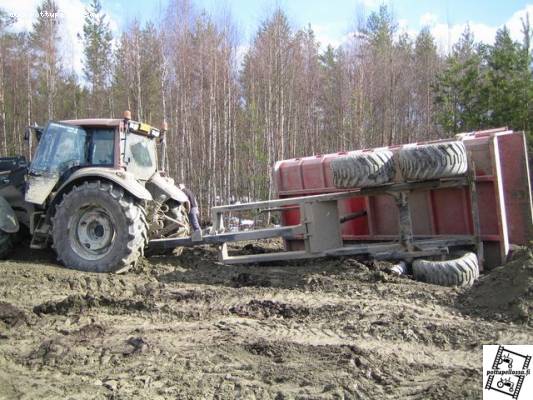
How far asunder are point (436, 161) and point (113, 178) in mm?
4429

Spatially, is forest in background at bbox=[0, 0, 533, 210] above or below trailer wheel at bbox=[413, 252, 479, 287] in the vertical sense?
above

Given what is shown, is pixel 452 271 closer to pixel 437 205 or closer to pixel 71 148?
pixel 437 205

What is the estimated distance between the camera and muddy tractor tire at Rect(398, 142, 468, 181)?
19.4ft

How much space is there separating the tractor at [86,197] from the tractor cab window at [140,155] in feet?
0.05

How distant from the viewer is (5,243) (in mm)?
7453

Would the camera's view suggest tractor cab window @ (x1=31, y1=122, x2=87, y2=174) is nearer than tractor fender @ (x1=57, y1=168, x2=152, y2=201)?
No

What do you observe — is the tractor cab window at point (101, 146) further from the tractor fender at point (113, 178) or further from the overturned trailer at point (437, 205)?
the overturned trailer at point (437, 205)

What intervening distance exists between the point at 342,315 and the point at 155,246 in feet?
12.6

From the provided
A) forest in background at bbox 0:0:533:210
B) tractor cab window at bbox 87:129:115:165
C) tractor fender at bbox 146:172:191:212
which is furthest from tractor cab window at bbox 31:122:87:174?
forest in background at bbox 0:0:533:210

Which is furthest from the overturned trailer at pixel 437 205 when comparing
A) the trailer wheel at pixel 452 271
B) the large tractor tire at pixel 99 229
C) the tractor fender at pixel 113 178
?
the tractor fender at pixel 113 178

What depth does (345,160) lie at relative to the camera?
6230 millimetres

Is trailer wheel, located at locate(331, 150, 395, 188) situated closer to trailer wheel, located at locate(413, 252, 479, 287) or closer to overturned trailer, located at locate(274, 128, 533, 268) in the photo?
overturned trailer, located at locate(274, 128, 533, 268)

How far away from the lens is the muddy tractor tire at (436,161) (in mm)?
5914

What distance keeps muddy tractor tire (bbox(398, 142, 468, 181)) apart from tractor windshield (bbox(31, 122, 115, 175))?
4.46 metres
